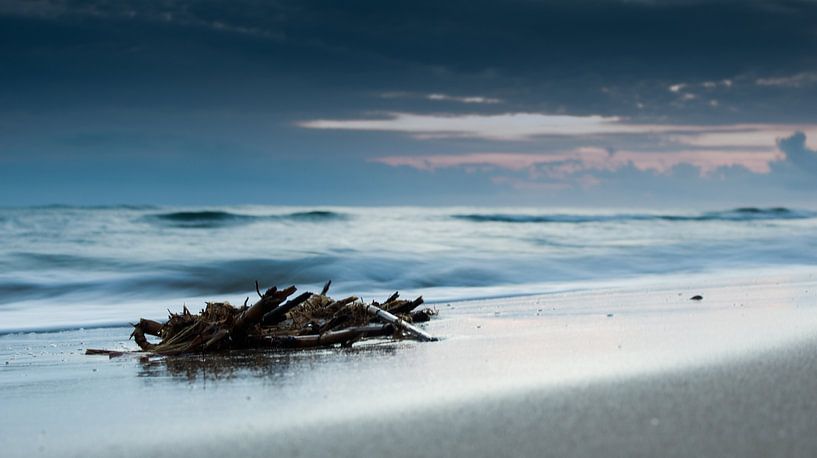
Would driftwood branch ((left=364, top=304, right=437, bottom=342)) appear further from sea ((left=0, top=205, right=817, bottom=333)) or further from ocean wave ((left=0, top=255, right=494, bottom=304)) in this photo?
ocean wave ((left=0, top=255, right=494, bottom=304))

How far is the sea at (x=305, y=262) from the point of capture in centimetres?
1143

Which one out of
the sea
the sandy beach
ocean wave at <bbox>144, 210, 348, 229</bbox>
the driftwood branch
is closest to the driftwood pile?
the driftwood branch

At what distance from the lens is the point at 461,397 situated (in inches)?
130

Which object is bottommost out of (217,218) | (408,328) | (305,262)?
(408,328)

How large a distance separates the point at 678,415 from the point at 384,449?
94cm

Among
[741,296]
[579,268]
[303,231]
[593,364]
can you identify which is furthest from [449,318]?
[303,231]

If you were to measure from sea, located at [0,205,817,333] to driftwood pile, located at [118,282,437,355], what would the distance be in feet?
12.2

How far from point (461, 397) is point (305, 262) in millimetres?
11663

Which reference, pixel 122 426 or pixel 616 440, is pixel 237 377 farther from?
pixel 616 440

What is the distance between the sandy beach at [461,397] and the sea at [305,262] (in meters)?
4.64

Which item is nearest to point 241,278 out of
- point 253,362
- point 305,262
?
point 305,262

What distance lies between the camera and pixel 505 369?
391cm

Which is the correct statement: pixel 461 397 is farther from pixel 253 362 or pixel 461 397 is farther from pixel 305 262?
pixel 305 262

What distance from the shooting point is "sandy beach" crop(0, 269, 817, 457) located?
2680mm
